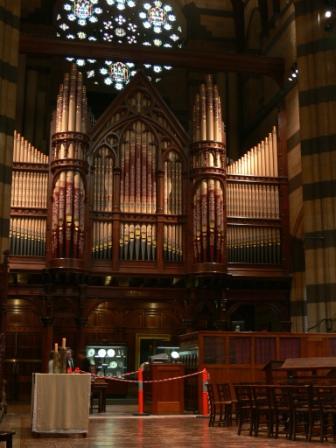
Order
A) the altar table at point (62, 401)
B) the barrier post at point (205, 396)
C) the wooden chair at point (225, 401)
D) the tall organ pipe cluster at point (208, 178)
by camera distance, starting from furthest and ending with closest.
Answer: the tall organ pipe cluster at point (208, 178), the barrier post at point (205, 396), the wooden chair at point (225, 401), the altar table at point (62, 401)

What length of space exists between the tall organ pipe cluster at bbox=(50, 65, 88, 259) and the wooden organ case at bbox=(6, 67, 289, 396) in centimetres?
3

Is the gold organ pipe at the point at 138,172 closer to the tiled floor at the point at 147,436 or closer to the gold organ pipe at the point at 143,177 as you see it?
the gold organ pipe at the point at 143,177

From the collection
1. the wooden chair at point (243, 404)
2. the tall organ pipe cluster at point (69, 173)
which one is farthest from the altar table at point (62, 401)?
the tall organ pipe cluster at point (69, 173)

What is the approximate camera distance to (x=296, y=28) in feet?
63.9

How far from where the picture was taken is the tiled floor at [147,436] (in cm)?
897

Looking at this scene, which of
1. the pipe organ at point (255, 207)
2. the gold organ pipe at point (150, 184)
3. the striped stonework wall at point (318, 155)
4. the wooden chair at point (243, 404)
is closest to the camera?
the wooden chair at point (243, 404)

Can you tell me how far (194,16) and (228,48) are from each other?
1756mm

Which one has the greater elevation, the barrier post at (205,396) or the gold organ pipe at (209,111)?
the gold organ pipe at (209,111)

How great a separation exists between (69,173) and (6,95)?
2.92 metres

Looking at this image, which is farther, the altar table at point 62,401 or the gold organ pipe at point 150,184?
the gold organ pipe at point 150,184

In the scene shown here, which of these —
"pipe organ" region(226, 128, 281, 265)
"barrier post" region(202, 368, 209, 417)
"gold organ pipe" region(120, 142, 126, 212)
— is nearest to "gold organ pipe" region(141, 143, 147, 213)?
"gold organ pipe" region(120, 142, 126, 212)

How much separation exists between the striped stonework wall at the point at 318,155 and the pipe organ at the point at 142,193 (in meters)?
2.46

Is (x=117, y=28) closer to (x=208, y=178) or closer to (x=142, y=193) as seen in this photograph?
(x=142, y=193)

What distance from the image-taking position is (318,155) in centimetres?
1850
